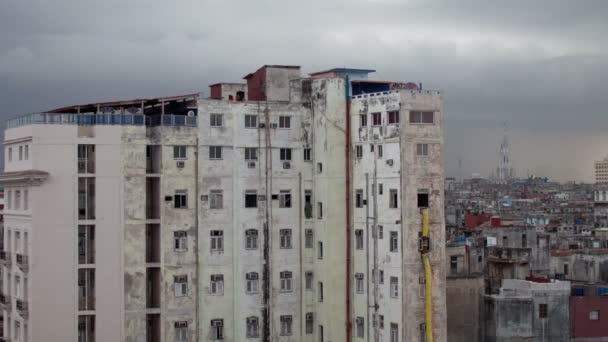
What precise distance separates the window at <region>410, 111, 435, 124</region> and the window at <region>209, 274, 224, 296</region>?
1486 centimetres

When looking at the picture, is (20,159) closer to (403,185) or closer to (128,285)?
(128,285)

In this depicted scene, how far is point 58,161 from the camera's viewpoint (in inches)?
2162

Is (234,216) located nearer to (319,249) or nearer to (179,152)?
(179,152)

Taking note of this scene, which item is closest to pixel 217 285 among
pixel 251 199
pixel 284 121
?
pixel 251 199

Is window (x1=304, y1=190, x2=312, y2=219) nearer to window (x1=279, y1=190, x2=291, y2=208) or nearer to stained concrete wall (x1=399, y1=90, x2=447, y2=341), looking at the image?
window (x1=279, y1=190, x2=291, y2=208)

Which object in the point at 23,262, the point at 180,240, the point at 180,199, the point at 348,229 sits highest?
the point at 180,199

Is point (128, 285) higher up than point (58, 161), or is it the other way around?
point (58, 161)

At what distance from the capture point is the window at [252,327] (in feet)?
195

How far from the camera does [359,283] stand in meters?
59.1

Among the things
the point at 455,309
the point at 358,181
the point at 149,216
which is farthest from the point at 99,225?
the point at 455,309

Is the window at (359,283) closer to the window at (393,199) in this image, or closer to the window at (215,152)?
the window at (393,199)

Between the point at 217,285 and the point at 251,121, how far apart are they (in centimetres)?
1019

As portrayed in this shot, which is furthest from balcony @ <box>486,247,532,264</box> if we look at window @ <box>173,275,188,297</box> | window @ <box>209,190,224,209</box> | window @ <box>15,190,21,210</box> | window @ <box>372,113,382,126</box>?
window @ <box>15,190,21,210</box>

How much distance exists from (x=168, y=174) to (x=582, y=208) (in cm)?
15418
